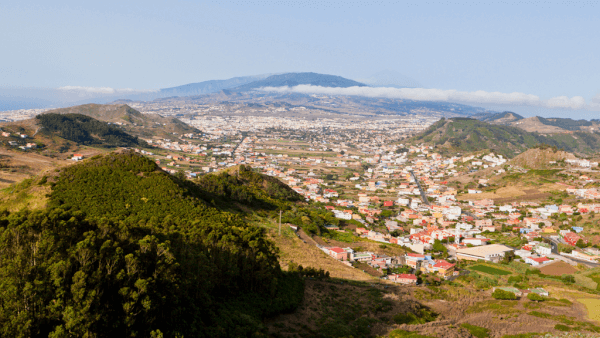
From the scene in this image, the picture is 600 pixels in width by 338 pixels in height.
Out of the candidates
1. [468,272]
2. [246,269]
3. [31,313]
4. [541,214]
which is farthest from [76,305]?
[541,214]

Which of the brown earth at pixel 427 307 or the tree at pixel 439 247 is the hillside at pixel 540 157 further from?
the brown earth at pixel 427 307

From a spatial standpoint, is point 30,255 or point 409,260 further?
point 409,260

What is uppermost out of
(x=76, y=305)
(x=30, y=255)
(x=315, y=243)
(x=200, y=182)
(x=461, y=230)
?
(x=30, y=255)

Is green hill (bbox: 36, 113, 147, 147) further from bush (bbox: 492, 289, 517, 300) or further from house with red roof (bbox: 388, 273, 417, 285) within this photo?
bush (bbox: 492, 289, 517, 300)

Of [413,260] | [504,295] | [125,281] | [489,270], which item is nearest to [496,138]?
[489,270]

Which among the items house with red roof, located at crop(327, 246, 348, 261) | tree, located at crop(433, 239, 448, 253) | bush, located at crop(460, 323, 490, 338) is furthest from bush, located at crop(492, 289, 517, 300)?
tree, located at crop(433, 239, 448, 253)

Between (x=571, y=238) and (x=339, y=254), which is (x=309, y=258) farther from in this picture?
(x=571, y=238)

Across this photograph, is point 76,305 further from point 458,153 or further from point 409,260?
point 458,153
